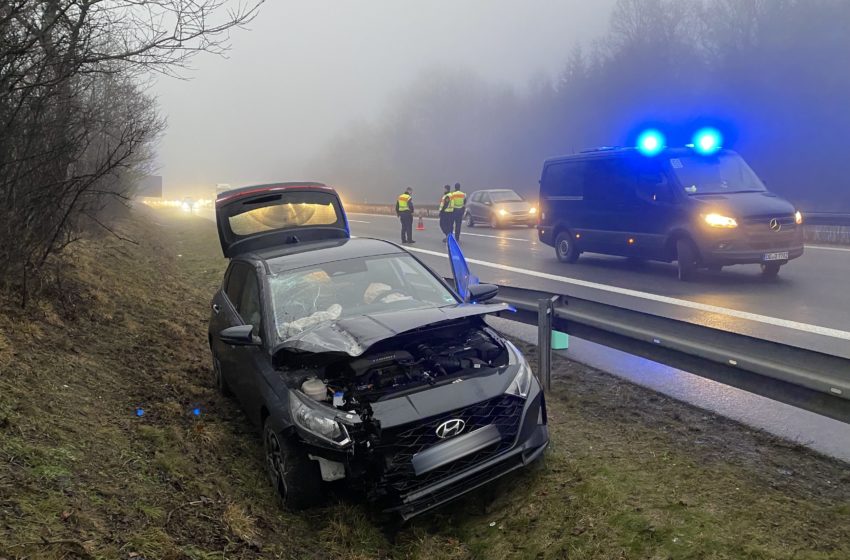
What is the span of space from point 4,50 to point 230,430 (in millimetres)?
4107

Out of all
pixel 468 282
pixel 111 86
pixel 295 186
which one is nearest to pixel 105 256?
pixel 111 86

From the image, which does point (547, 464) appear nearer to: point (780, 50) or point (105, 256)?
point (105, 256)

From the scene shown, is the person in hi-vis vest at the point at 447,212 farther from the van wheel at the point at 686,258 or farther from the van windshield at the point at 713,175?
the van wheel at the point at 686,258

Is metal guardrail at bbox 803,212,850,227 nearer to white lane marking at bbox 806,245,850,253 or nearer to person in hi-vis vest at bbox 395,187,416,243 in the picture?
white lane marking at bbox 806,245,850,253

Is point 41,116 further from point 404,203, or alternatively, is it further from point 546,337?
point 404,203

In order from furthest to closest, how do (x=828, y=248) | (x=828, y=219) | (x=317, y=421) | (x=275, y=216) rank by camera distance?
(x=828, y=219) → (x=828, y=248) → (x=275, y=216) → (x=317, y=421)

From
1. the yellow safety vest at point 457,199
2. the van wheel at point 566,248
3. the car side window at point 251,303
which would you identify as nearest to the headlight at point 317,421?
the car side window at point 251,303

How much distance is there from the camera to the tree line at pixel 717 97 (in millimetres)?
36125

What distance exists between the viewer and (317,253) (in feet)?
17.6

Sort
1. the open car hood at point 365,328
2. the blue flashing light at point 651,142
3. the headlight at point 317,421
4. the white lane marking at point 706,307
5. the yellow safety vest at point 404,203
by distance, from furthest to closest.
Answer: the yellow safety vest at point 404,203, the blue flashing light at point 651,142, the white lane marking at point 706,307, the open car hood at point 365,328, the headlight at point 317,421

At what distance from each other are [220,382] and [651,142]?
28.5 feet

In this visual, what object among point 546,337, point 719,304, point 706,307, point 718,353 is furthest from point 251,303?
point 719,304

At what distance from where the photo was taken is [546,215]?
46.4ft

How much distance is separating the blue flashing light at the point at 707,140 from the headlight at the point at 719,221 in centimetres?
163
